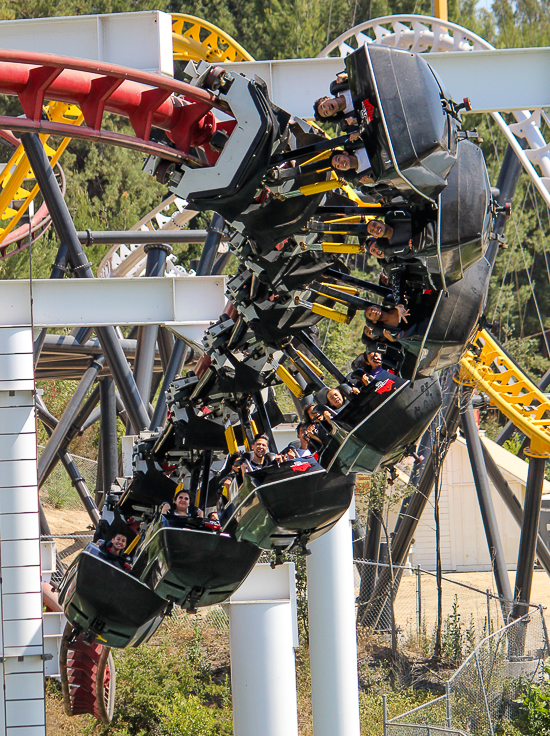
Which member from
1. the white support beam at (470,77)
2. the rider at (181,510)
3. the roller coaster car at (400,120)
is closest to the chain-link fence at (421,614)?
the rider at (181,510)

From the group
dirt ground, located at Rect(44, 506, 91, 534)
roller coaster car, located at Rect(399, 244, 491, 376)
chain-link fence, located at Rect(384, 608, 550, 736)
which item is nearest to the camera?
roller coaster car, located at Rect(399, 244, 491, 376)

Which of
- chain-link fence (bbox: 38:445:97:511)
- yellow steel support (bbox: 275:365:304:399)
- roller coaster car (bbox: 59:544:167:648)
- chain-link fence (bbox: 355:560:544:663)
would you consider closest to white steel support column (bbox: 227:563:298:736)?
roller coaster car (bbox: 59:544:167:648)

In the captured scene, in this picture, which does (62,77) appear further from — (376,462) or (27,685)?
(27,685)

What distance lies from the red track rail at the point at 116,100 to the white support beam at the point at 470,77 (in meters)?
1.24

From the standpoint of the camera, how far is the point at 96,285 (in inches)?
243

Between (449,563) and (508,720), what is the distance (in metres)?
8.79

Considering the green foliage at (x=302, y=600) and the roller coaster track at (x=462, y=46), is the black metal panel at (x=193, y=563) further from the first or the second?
the green foliage at (x=302, y=600)

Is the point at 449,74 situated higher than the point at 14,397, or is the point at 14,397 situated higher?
the point at 449,74

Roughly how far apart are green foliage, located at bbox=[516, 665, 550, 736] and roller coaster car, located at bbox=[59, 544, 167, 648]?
583cm

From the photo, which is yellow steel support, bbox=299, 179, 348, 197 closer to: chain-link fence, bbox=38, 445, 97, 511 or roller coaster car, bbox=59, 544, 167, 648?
roller coaster car, bbox=59, 544, 167, 648

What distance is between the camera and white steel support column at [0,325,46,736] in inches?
229

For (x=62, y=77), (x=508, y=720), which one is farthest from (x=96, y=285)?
(x=508, y=720)

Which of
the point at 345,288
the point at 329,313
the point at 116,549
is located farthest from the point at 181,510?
the point at 345,288

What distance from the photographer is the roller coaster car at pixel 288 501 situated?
409 cm
